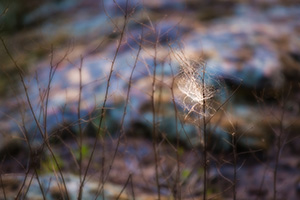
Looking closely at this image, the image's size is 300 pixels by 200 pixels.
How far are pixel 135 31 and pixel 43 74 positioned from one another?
151 cm

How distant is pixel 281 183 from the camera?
352cm

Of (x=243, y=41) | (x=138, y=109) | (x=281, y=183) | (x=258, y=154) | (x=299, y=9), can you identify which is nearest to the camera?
(x=281, y=183)

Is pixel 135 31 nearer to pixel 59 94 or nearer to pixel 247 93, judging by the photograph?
pixel 59 94

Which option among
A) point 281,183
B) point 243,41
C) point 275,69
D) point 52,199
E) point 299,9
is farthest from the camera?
point 299,9

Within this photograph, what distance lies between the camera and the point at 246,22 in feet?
18.0

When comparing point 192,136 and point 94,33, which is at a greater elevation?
point 94,33

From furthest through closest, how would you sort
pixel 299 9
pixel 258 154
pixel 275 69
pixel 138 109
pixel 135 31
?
pixel 299 9
pixel 135 31
pixel 275 69
pixel 138 109
pixel 258 154

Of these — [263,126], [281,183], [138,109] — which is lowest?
[281,183]

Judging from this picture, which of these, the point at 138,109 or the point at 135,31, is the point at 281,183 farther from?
the point at 135,31

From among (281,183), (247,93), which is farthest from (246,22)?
(281,183)

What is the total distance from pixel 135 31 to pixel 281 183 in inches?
120

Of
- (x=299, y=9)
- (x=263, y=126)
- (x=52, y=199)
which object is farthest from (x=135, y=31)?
(x=52, y=199)

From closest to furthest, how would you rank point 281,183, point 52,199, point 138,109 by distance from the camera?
point 52,199, point 281,183, point 138,109

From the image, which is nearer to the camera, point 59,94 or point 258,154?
point 258,154
